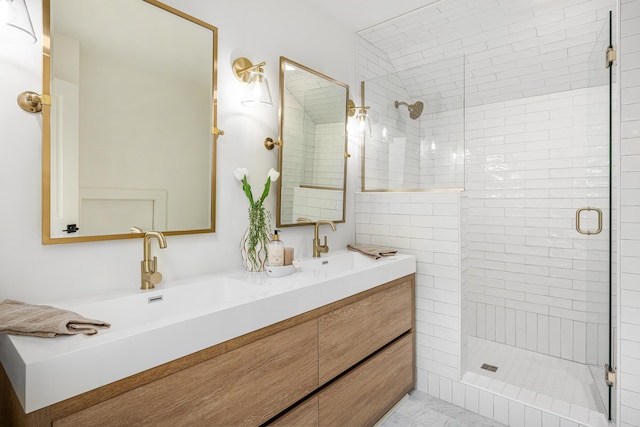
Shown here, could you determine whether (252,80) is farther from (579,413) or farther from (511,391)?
(579,413)

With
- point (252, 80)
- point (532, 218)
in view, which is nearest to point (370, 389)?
point (252, 80)

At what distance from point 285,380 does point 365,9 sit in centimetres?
241

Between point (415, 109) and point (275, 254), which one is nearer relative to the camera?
point (275, 254)

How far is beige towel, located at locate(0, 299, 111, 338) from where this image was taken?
2.96ft

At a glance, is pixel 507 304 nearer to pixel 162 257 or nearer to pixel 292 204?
pixel 292 204

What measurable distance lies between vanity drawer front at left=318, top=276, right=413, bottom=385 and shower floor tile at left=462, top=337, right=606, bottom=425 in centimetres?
64

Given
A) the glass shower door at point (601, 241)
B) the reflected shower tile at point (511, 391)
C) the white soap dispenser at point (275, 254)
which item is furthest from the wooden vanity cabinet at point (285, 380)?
the glass shower door at point (601, 241)

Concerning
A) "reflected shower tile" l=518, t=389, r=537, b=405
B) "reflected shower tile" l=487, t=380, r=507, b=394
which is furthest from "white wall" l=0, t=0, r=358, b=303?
"reflected shower tile" l=518, t=389, r=537, b=405

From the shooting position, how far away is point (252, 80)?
1797 millimetres

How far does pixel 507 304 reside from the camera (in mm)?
3088

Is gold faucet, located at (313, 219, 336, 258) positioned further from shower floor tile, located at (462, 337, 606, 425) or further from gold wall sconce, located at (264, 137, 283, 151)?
shower floor tile, located at (462, 337, 606, 425)

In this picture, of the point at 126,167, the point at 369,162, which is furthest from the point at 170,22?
the point at 369,162

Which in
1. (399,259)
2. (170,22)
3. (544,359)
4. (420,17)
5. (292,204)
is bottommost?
(544,359)

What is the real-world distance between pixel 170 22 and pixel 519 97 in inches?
110
